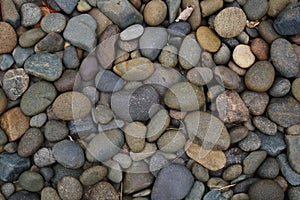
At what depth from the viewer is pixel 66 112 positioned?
230 cm

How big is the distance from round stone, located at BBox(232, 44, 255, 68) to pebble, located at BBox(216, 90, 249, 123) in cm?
19

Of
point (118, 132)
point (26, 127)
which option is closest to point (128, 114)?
point (118, 132)

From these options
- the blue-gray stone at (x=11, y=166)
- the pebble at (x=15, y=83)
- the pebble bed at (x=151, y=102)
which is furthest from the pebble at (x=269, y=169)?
the pebble at (x=15, y=83)

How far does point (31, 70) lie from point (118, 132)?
62 centimetres

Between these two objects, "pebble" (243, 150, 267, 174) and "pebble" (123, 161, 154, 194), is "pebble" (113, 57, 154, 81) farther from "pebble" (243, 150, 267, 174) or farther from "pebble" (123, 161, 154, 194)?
"pebble" (243, 150, 267, 174)

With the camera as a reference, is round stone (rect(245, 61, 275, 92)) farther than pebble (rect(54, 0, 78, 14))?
No

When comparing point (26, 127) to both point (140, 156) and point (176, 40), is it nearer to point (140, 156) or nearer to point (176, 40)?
point (140, 156)

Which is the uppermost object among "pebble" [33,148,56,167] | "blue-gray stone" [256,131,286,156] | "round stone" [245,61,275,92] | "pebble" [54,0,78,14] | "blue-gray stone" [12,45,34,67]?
"pebble" [54,0,78,14]

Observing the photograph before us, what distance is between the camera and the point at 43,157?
2287 mm

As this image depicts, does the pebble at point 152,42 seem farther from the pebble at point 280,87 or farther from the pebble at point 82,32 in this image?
the pebble at point 280,87

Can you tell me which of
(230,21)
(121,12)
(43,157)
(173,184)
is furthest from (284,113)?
(43,157)

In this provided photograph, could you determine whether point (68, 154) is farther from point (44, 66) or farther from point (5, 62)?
point (5, 62)

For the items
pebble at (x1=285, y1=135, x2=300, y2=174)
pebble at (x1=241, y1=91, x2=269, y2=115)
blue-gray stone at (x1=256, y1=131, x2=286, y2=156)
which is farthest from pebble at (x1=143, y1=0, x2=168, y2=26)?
pebble at (x1=285, y1=135, x2=300, y2=174)

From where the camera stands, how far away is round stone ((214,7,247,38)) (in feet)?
7.61
